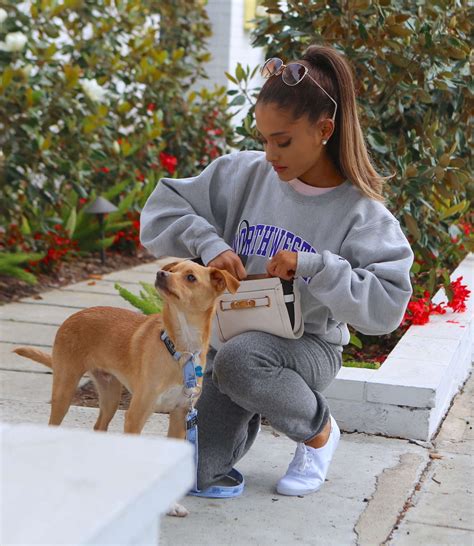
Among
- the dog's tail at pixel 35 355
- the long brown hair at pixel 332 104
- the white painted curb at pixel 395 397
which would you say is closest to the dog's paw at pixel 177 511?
the dog's tail at pixel 35 355

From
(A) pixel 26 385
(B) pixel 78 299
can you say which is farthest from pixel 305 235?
(B) pixel 78 299

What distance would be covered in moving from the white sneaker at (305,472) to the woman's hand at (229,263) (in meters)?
0.69

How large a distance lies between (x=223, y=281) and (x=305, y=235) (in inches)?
18.3

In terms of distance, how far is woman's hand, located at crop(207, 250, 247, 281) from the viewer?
3.37 metres

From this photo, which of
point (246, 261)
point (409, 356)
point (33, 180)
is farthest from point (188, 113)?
point (246, 261)

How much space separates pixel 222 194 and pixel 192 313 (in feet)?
2.21

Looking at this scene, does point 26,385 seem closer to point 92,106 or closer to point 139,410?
point 139,410

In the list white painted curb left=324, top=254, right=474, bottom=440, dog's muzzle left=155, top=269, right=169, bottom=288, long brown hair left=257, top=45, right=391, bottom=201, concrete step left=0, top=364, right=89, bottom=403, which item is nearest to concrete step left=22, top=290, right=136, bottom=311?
concrete step left=0, top=364, right=89, bottom=403

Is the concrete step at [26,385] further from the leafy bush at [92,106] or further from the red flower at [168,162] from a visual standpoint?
the red flower at [168,162]

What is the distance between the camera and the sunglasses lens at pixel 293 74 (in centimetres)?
330

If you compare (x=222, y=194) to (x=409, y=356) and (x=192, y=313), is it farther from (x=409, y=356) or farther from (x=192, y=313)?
(x=409, y=356)

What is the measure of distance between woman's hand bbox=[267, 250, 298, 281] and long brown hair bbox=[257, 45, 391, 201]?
45 cm

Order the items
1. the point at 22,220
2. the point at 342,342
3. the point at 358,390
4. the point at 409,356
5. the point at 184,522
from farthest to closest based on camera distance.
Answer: the point at 22,220 < the point at 409,356 < the point at 358,390 < the point at 342,342 < the point at 184,522

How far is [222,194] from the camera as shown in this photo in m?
3.70
